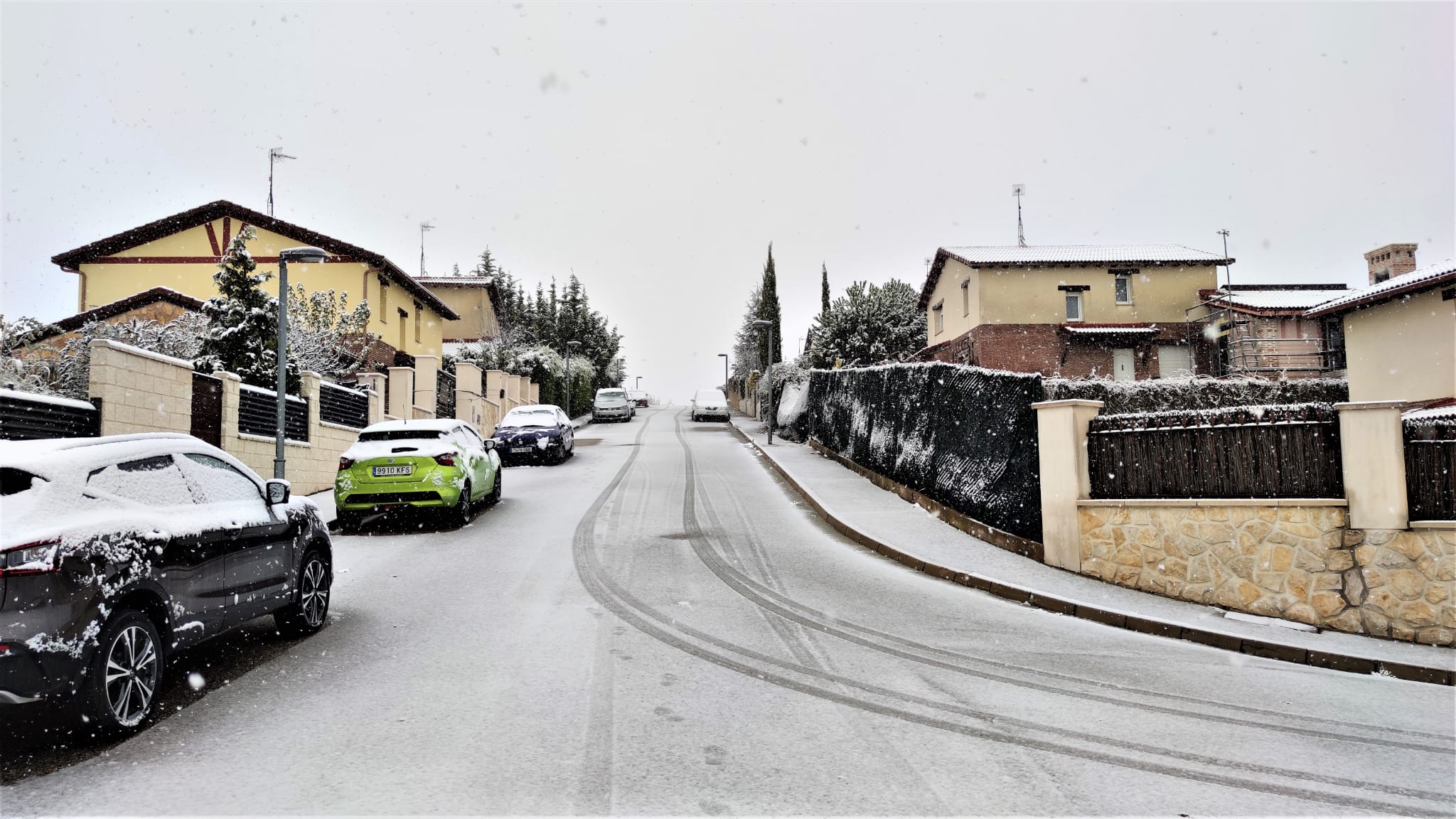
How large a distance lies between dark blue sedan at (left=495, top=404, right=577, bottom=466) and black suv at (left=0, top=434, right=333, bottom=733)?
51.9ft

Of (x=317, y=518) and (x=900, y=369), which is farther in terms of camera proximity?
(x=900, y=369)

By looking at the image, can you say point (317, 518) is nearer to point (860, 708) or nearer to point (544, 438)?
point (860, 708)

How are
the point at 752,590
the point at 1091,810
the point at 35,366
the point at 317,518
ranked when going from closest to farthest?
the point at 1091,810, the point at 317,518, the point at 752,590, the point at 35,366

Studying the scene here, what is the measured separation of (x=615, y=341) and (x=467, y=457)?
198 feet

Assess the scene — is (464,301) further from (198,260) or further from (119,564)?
(119,564)

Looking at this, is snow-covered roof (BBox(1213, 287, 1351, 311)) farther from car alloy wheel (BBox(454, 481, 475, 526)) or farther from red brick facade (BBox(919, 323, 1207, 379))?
car alloy wheel (BBox(454, 481, 475, 526))

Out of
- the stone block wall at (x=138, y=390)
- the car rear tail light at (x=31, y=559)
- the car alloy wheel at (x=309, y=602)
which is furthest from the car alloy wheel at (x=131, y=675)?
the stone block wall at (x=138, y=390)

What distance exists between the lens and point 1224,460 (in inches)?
342

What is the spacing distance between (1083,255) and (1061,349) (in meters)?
4.35

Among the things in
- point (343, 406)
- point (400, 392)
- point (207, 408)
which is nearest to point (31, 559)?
point (207, 408)

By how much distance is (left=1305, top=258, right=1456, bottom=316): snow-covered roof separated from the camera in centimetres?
1720

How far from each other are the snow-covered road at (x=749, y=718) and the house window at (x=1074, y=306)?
30.1 m

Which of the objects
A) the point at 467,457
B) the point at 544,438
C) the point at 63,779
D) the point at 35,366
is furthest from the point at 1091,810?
the point at 544,438

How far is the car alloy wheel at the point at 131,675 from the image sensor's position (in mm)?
4250
